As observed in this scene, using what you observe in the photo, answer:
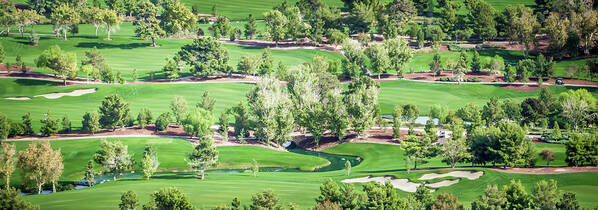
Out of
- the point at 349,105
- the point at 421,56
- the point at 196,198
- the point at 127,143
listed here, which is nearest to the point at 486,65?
the point at 421,56

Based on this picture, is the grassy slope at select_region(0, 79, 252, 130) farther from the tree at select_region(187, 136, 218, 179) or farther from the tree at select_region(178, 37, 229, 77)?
the tree at select_region(187, 136, 218, 179)

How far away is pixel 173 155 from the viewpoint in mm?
116250

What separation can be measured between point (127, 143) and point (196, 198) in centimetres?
3844

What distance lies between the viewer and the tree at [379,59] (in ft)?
545

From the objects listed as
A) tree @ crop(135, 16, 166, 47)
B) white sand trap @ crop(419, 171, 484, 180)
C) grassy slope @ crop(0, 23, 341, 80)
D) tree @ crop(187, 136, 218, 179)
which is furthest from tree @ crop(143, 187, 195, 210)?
tree @ crop(135, 16, 166, 47)

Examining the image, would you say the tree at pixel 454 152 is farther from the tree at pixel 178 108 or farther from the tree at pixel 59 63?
the tree at pixel 59 63

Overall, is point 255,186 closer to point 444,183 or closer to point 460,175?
point 444,183

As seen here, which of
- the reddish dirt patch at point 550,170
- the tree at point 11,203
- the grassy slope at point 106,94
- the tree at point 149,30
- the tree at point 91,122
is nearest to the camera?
the tree at point 11,203

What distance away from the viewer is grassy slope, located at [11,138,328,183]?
112 metres

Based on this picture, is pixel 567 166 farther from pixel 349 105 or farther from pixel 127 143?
pixel 127 143

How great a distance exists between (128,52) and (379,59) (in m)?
71.5

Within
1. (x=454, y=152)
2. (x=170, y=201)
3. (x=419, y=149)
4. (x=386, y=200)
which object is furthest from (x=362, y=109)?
(x=170, y=201)

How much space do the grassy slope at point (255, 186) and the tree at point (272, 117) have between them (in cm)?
2008

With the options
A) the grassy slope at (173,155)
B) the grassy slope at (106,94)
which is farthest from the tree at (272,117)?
the grassy slope at (106,94)
